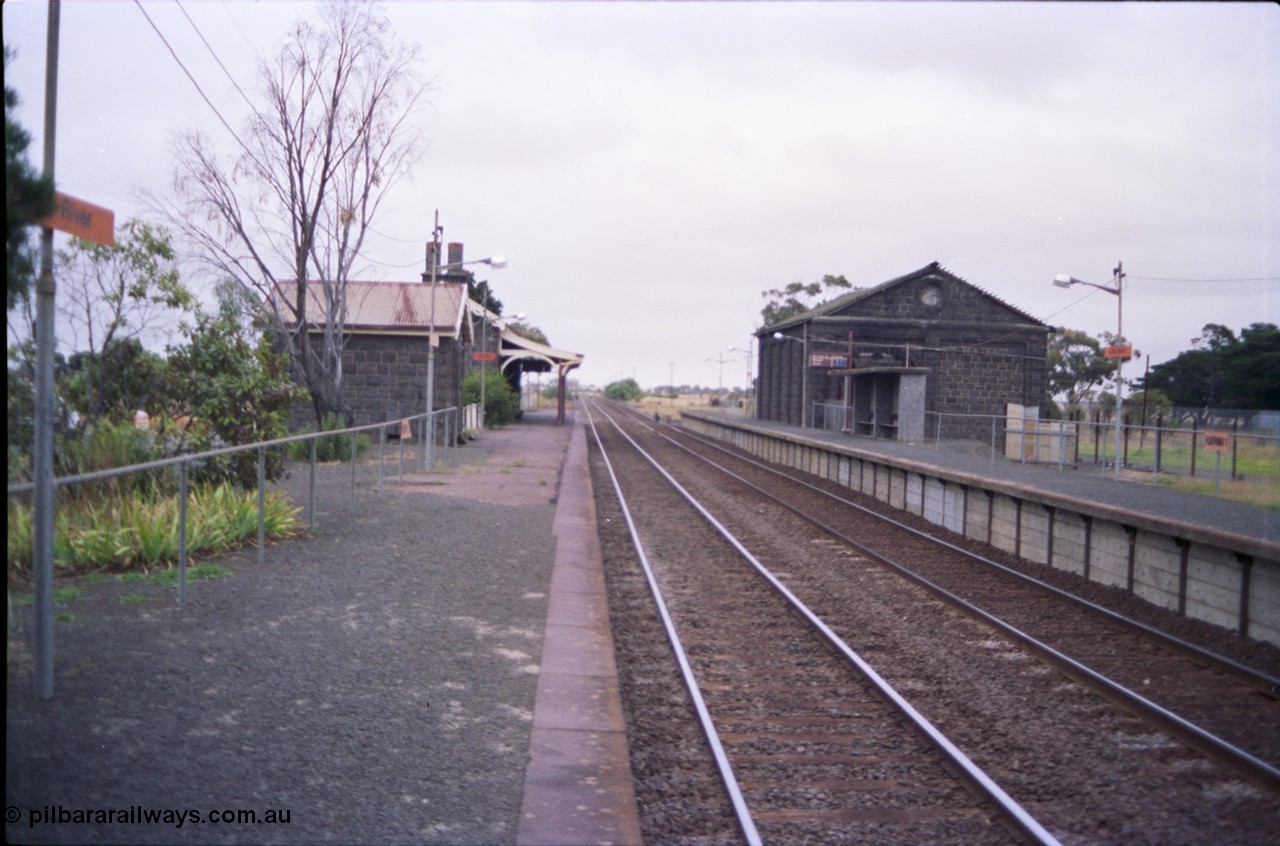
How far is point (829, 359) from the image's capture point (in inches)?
1695

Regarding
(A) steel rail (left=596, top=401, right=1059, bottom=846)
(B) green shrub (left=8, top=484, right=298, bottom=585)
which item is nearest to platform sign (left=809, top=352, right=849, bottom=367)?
(A) steel rail (left=596, top=401, right=1059, bottom=846)

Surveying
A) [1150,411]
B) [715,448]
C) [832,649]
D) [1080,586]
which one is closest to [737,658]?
[832,649]

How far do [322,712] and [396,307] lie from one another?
27.7 meters

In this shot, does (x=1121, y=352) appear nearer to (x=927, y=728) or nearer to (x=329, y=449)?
(x=927, y=728)

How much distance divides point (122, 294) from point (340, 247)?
1340 centimetres

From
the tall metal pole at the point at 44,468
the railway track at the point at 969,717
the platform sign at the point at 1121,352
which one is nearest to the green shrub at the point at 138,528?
the tall metal pole at the point at 44,468

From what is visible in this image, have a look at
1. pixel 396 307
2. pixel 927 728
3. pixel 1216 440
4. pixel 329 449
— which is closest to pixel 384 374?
pixel 396 307

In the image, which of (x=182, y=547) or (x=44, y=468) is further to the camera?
(x=182, y=547)

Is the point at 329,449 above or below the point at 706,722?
above

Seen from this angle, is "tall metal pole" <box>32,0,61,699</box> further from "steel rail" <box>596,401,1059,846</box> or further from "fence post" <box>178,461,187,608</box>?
"steel rail" <box>596,401,1059,846</box>

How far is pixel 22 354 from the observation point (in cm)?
628

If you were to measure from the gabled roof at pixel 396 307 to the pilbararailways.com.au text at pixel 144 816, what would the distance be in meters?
25.4

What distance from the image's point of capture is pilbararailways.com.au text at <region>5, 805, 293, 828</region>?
3.80 meters

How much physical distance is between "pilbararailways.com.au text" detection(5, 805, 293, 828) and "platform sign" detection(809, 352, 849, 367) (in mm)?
39824
